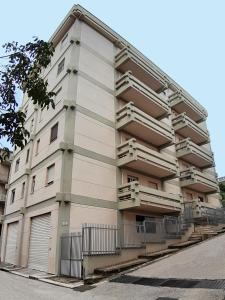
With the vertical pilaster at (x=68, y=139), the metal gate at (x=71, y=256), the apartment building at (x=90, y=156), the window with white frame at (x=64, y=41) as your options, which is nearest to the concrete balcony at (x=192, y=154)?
the apartment building at (x=90, y=156)

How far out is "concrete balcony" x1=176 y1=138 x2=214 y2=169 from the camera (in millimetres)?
27133

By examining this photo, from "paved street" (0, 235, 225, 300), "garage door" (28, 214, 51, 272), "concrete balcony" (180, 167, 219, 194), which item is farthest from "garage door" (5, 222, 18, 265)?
"concrete balcony" (180, 167, 219, 194)

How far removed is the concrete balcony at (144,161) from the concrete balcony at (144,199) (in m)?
1.95

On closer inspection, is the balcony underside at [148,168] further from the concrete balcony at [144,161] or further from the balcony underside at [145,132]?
the balcony underside at [145,132]

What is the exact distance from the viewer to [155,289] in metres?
8.91

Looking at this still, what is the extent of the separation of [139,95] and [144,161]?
649 centimetres

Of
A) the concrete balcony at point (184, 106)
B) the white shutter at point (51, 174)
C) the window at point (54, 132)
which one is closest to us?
the white shutter at point (51, 174)

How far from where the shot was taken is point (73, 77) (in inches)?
765

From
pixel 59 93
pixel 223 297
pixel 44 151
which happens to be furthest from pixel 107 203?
pixel 223 297

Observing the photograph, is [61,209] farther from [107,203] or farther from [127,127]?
[127,127]

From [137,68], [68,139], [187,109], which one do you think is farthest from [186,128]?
[68,139]

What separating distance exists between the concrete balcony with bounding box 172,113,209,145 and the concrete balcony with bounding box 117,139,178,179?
24.6 feet

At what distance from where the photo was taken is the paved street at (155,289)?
8.04 m

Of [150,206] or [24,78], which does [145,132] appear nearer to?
[150,206]
